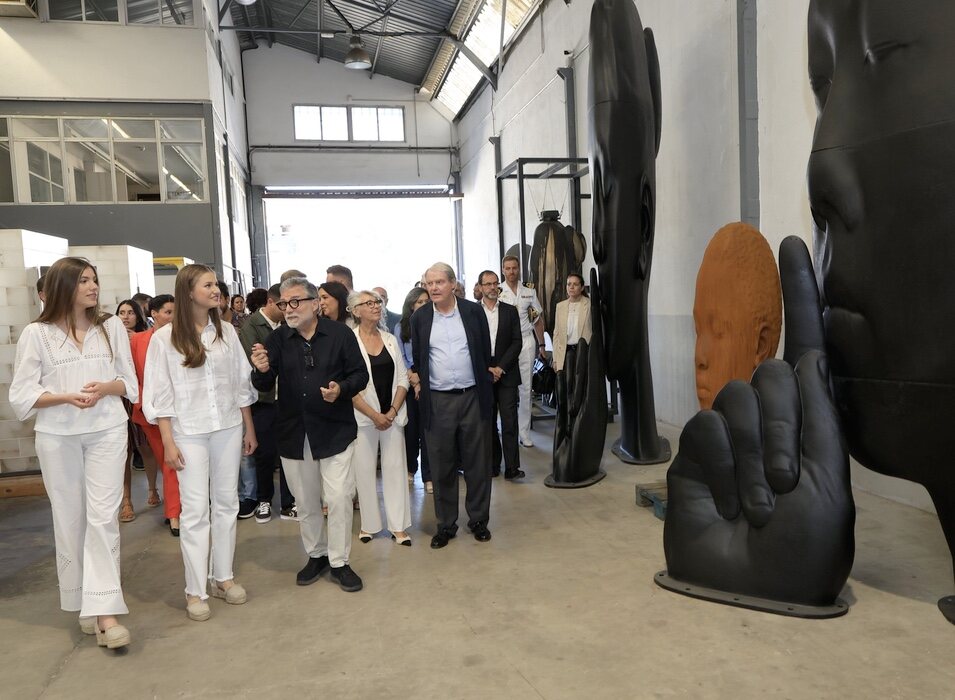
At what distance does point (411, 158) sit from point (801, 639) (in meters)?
17.1

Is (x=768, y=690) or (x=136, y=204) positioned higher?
(x=136, y=204)

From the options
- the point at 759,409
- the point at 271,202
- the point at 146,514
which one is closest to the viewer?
the point at 759,409

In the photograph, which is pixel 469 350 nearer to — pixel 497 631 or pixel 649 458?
pixel 497 631

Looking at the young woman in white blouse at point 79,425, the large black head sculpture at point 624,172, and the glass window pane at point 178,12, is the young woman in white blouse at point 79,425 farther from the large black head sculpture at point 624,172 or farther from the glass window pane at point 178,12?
the glass window pane at point 178,12

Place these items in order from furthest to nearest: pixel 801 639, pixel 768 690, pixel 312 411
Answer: pixel 312 411 → pixel 801 639 → pixel 768 690

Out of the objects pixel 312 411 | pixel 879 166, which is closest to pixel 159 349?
pixel 312 411

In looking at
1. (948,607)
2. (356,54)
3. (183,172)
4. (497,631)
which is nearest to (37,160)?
(183,172)

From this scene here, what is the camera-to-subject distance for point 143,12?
12.6m

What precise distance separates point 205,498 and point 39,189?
1199 cm

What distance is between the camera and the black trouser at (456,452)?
13.3 ft

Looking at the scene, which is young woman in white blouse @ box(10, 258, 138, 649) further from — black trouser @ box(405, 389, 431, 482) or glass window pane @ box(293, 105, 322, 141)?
glass window pane @ box(293, 105, 322, 141)

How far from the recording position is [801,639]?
274cm

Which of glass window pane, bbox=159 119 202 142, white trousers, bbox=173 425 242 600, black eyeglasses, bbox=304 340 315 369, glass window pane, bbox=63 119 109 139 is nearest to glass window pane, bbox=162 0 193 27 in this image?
glass window pane, bbox=159 119 202 142

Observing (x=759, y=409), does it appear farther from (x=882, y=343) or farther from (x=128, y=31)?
(x=128, y=31)
